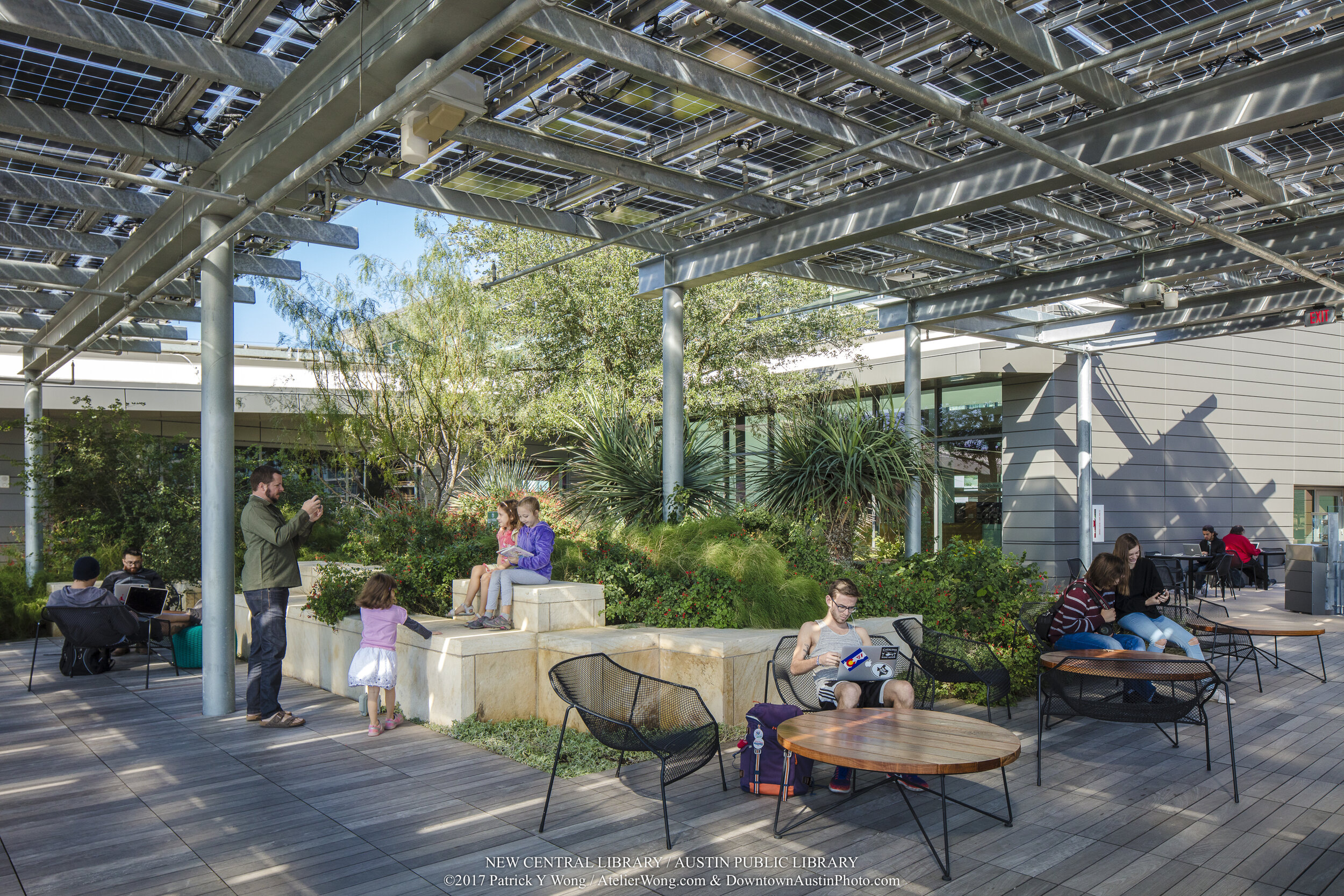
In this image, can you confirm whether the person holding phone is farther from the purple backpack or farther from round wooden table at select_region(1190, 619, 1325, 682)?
the purple backpack

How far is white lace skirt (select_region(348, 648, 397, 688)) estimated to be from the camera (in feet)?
19.1

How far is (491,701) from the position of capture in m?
5.86

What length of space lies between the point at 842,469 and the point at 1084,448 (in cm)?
805

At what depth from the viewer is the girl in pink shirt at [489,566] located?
666cm

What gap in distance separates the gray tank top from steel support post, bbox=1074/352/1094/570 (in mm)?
11274

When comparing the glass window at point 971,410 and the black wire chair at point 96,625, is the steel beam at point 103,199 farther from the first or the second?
the glass window at point 971,410

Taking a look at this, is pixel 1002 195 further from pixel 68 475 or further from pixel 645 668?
pixel 68 475

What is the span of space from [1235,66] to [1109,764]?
4104 millimetres

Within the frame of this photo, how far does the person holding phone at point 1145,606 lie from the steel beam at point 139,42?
6.56 m

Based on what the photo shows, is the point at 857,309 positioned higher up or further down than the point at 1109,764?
higher up

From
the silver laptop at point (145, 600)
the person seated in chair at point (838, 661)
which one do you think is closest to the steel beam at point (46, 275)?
the silver laptop at point (145, 600)

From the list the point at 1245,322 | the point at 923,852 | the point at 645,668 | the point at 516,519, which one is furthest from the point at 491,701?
the point at 1245,322

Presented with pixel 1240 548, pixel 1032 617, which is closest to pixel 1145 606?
pixel 1032 617

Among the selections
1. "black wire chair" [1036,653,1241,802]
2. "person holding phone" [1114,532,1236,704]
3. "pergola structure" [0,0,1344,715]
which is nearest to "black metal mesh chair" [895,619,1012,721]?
"black wire chair" [1036,653,1241,802]
